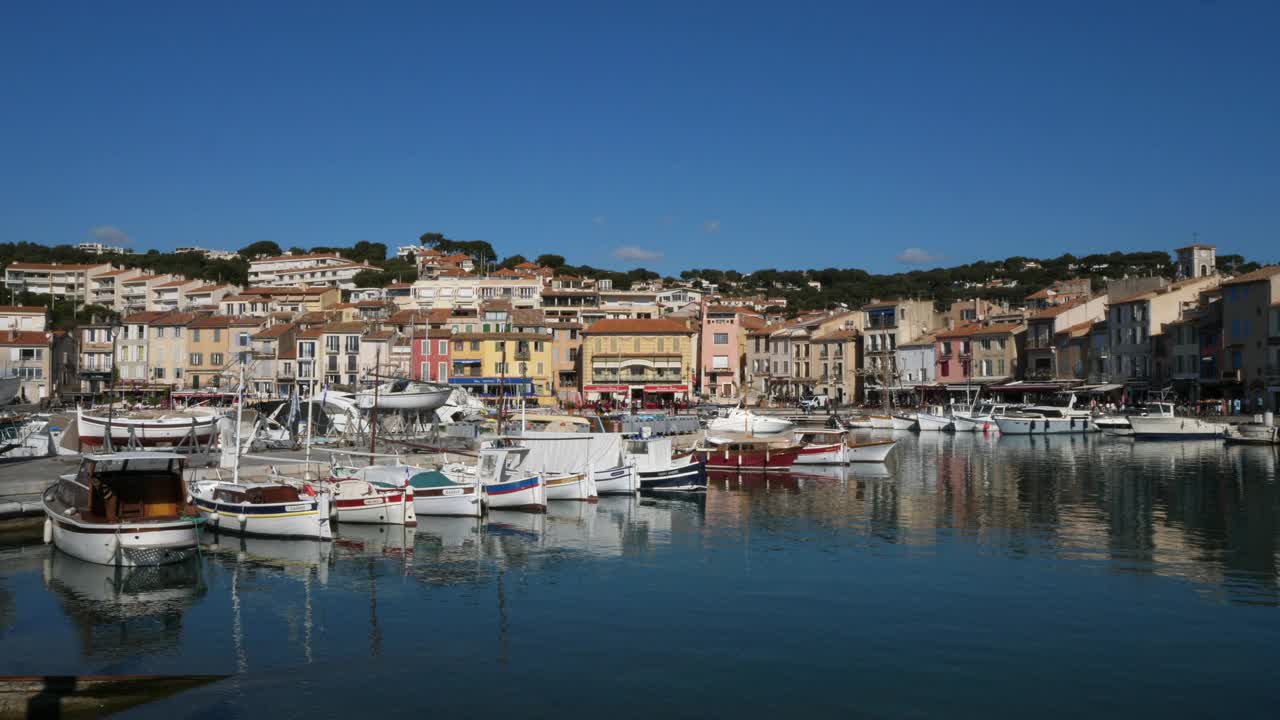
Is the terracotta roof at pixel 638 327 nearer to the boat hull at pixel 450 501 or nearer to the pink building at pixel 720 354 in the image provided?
the pink building at pixel 720 354

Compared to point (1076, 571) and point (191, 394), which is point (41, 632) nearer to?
point (1076, 571)

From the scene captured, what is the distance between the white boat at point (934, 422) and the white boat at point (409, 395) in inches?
1503

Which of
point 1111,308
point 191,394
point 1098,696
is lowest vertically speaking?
point 1098,696

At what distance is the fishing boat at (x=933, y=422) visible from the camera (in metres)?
77.9

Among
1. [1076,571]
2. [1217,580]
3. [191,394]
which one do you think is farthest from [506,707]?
[191,394]

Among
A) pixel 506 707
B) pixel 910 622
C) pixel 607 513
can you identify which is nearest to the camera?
pixel 506 707

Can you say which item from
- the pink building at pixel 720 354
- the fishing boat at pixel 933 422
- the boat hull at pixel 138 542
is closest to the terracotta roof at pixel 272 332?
the pink building at pixel 720 354

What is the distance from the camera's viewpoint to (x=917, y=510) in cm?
3425

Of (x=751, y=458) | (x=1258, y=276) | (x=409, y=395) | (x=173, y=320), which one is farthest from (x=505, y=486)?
(x=173, y=320)

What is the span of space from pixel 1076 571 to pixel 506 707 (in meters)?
14.9

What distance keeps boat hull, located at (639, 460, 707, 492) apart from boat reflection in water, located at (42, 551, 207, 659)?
18860 mm

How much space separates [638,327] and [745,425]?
1369 inches

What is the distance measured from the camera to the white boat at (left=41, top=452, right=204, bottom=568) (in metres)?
22.8

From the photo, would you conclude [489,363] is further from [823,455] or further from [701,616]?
[701,616]
